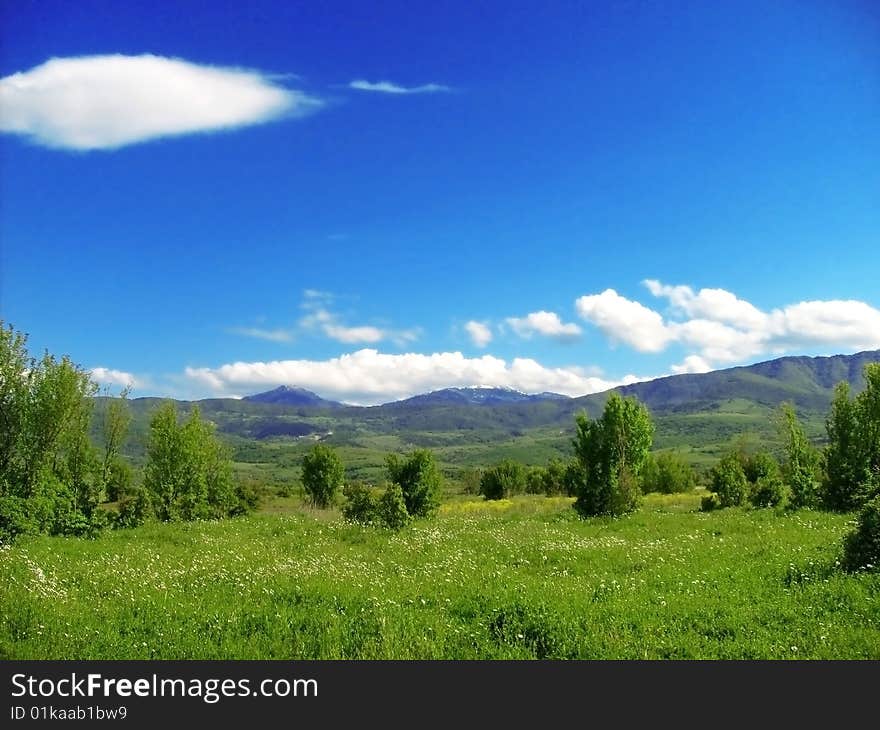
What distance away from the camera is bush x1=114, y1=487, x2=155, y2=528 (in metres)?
31.7

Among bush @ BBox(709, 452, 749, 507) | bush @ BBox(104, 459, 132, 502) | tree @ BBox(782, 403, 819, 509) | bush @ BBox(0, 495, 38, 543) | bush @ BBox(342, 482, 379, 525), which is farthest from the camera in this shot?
bush @ BBox(104, 459, 132, 502)

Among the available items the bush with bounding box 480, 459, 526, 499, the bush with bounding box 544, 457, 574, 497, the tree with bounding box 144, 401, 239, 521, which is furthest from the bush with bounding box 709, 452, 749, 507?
the bush with bounding box 544, 457, 574, 497

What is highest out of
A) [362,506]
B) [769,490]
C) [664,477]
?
[362,506]

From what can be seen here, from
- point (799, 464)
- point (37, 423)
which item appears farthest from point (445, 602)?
point (799, 464)

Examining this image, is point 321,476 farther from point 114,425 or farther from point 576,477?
point 576,477

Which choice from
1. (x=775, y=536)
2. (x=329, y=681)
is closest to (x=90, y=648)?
(x=329, y=681)

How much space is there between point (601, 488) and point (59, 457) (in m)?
32.6

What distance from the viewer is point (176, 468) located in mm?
43844

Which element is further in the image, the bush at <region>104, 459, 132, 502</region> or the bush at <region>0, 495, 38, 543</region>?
the bush at <region>104, 459, 132, 502</region>

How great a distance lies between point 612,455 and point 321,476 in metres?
30.2

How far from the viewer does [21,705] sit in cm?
695

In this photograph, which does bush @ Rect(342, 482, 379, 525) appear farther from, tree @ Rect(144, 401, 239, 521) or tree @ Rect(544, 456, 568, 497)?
tree @ Rect(544, 456, 568, 497)

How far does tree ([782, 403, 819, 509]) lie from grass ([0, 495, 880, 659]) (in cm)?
1731

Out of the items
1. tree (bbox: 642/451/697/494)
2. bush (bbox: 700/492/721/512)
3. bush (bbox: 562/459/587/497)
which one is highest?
bush (bbox: 562/459/587/497)
